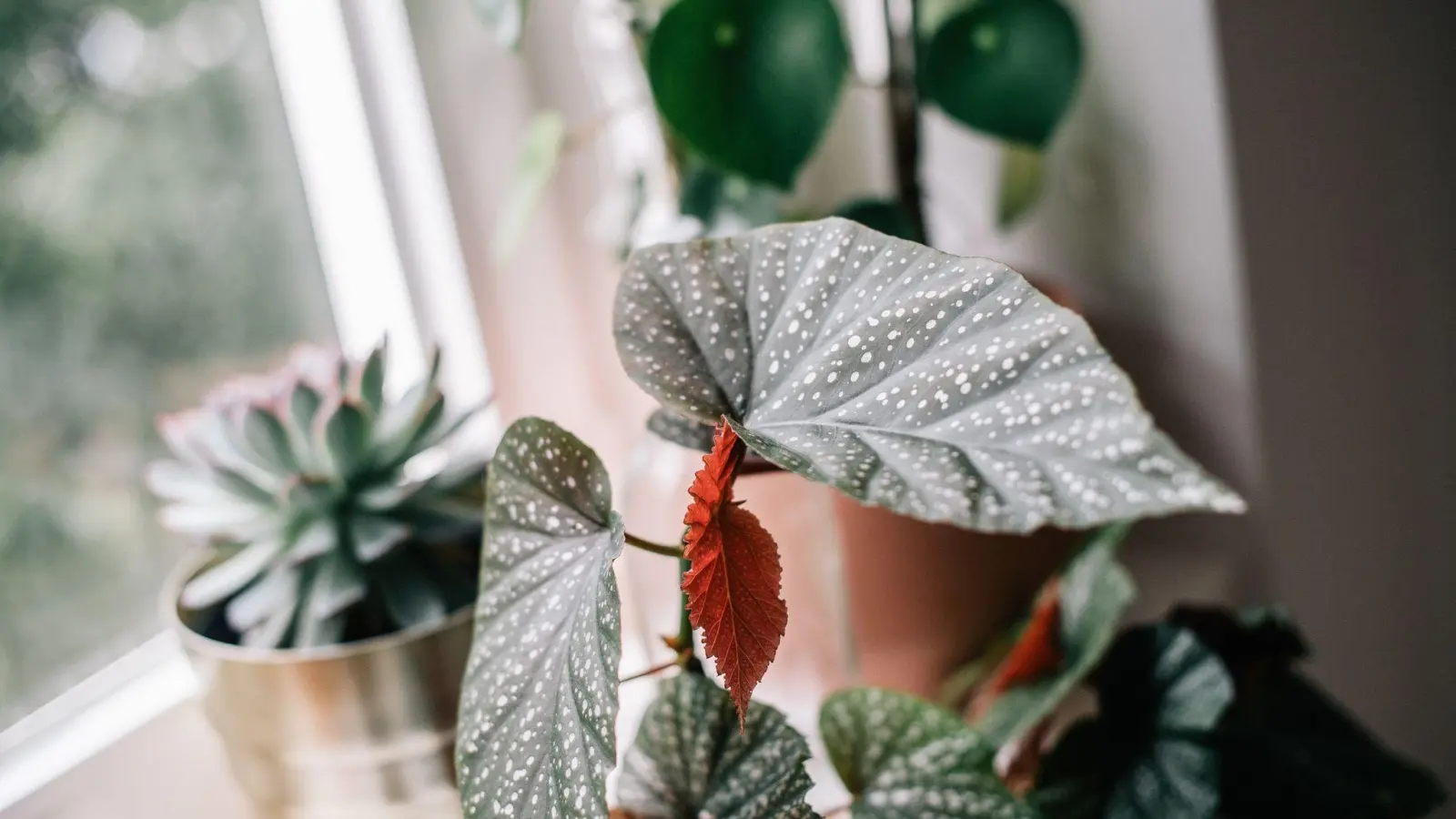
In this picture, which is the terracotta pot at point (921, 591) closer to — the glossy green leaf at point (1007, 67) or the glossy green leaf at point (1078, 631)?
the glossy green leaf at point (1078, 631)

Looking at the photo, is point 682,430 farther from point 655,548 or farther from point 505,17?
point 505,17

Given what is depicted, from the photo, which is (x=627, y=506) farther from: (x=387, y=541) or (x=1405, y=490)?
(x=1405, y=490)

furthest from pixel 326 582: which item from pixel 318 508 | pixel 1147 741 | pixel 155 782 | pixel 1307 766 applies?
pixel 1307 766

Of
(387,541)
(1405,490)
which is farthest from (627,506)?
(1405,490)

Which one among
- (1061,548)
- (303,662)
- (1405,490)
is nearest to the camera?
(303,662)

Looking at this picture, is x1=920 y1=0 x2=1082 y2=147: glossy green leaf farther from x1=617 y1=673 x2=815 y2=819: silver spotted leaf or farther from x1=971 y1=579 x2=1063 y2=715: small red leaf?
x1=617 y1=673 x2=815 y2=819: silver spotted leaf

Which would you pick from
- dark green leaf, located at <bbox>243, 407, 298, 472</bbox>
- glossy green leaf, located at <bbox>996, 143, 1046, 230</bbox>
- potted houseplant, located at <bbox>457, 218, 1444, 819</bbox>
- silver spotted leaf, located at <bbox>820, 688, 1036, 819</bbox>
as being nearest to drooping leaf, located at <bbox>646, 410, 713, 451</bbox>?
potted houseplant, located at <bbox>457, 218, 1444, 819</bbox>
